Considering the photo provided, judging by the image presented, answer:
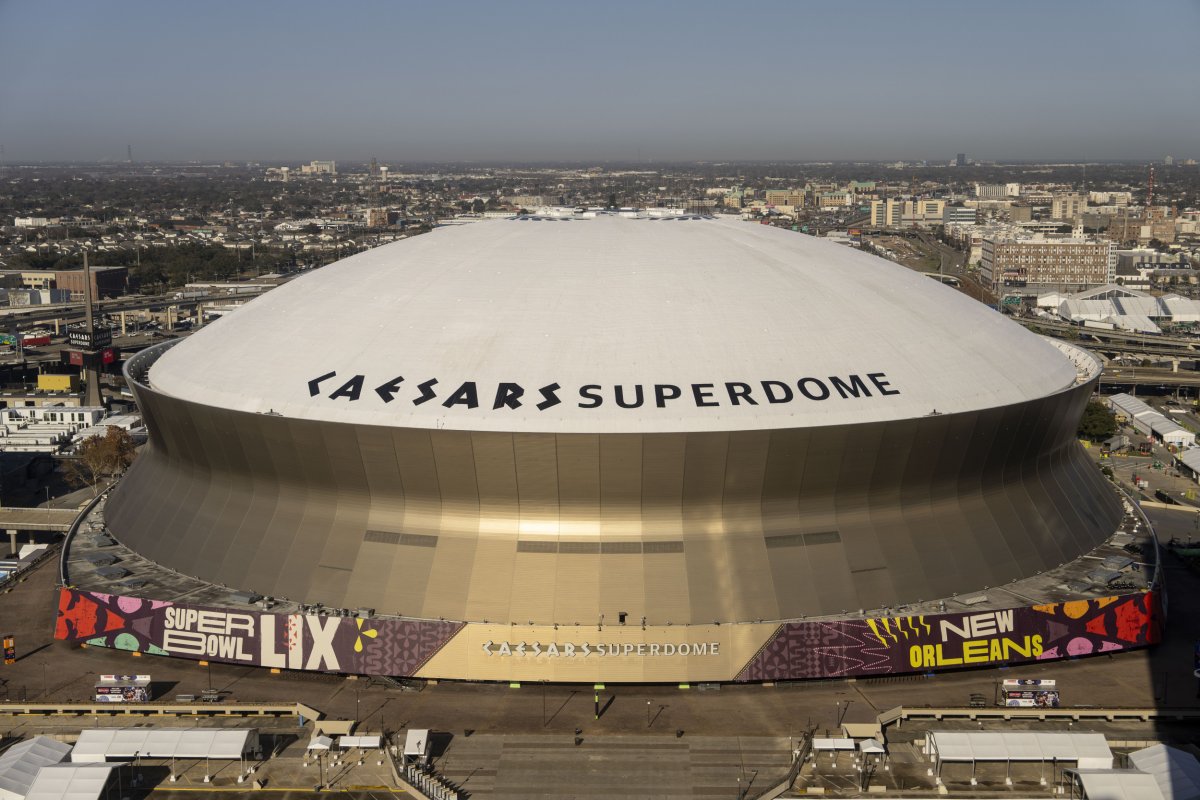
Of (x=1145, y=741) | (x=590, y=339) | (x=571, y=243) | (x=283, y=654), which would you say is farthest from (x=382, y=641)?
(x=1145, y=741)

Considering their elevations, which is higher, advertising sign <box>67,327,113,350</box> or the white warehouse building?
advertising sign <box>67,327,113,350</box>

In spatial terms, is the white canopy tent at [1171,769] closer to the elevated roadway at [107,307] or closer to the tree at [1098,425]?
the tree at [1098,425]

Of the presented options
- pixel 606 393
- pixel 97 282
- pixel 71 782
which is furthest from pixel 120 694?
pixel 97 282

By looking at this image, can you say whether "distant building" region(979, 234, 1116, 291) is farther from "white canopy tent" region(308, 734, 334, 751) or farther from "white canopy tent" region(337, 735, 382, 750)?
"white canopy tent" region(308, 734, 334, 751)

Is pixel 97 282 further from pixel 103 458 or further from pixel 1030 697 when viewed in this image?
pixel 1030 697

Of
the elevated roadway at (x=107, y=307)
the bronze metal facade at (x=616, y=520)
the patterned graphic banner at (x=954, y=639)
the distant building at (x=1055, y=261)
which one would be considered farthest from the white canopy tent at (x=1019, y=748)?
the distant building at (x=1055, y=261)

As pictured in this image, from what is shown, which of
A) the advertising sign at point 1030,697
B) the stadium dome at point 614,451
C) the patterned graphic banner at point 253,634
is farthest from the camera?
the stadium dome at point 614,451

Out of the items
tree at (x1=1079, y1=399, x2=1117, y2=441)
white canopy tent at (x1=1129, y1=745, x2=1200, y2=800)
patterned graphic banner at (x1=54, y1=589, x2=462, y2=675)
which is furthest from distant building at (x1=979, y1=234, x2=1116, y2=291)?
patterned graphic banner at (x1=54, y1=589, x2=462, y2=675)
